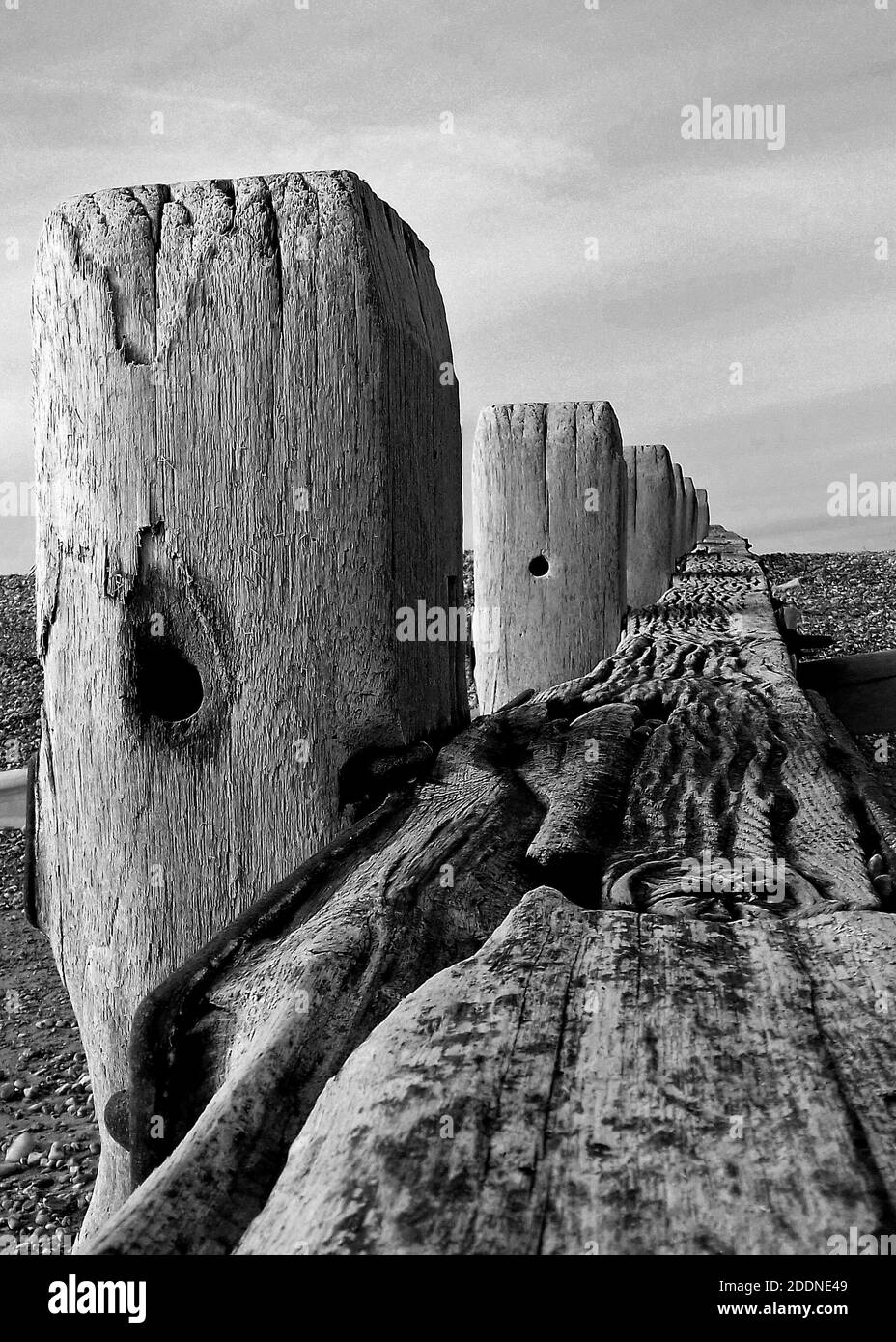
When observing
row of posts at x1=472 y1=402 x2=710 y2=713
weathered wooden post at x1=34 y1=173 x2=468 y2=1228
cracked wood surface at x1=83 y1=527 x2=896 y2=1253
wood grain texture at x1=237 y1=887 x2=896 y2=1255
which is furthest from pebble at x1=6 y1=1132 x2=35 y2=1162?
wood grain texture at x1=237 y1=887 x2=896 y2=1255

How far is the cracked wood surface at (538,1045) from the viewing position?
2.52ft

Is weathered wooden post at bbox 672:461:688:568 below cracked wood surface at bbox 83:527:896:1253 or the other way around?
the other way around

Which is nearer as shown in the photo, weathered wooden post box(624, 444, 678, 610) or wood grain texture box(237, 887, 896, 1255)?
wood grain texture box(237, 887, 896, 1255)

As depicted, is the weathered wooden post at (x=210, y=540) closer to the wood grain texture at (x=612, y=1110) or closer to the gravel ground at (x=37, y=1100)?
the wood grain texture at (x=612, y=1110)

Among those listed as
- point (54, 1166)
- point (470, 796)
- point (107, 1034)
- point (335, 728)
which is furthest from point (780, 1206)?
point (54, 1166)

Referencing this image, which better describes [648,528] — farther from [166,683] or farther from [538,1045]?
[538,1045]

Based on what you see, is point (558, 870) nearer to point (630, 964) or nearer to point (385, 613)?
point (630, 964)

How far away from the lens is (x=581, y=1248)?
73 cm

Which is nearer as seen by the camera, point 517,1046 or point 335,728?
point 517,1046

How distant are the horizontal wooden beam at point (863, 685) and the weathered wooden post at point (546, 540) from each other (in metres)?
0.90

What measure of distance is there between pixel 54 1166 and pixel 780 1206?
4411 mm

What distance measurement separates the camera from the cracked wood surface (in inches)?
30.3

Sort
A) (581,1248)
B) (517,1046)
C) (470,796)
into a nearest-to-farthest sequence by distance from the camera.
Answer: (581,1248) < (517,1046) < (470,796)

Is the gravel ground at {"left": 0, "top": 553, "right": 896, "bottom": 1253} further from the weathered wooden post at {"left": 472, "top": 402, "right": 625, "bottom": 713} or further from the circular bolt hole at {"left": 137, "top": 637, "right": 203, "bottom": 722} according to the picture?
the weathered wooden post at {"left": 472, "top": 402, "right": 625, "bottom": 713}
